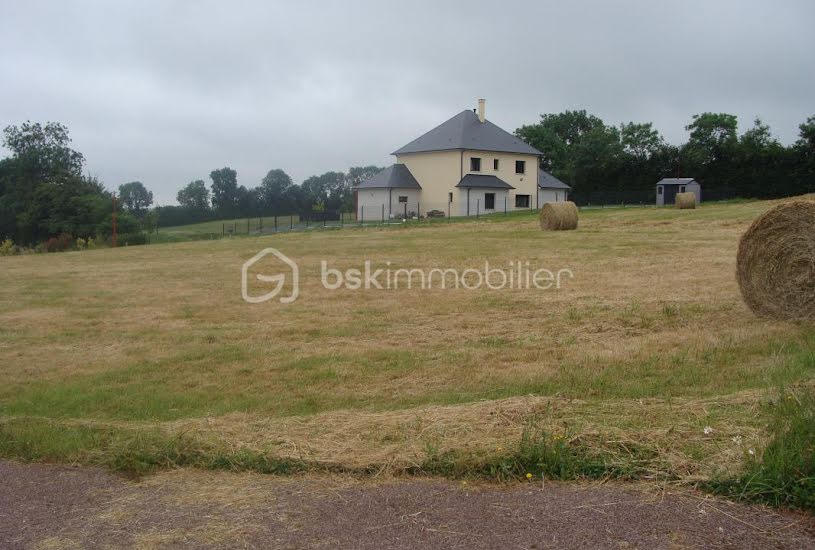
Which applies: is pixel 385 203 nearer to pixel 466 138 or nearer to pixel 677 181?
pixel 466 138

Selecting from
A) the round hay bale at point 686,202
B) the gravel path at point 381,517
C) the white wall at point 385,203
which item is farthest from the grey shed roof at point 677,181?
the gravel path at point 381,517

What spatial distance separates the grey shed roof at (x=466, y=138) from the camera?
174ft

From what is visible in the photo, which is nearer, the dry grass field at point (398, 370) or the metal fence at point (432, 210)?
the dry grass field at point (398, 370)

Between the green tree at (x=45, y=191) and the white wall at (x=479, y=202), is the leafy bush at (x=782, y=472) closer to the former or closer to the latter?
the white wall at (x=479, y=202)

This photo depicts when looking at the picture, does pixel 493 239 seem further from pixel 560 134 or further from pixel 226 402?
pixel 560 134

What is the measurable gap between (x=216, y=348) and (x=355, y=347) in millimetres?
2017

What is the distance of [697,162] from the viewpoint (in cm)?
5438

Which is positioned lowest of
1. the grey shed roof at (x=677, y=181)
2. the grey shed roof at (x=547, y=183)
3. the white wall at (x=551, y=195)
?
the white wall at (x=551, y=195)

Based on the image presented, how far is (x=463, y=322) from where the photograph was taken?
11.4 metres

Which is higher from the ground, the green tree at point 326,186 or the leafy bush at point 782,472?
the green tree at point 326,186

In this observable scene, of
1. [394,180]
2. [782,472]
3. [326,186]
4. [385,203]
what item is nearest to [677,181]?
[394,180]

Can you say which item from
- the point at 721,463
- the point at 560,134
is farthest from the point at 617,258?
the point at 560,134

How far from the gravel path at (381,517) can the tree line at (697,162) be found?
47.8 meters

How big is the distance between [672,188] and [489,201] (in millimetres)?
13069
